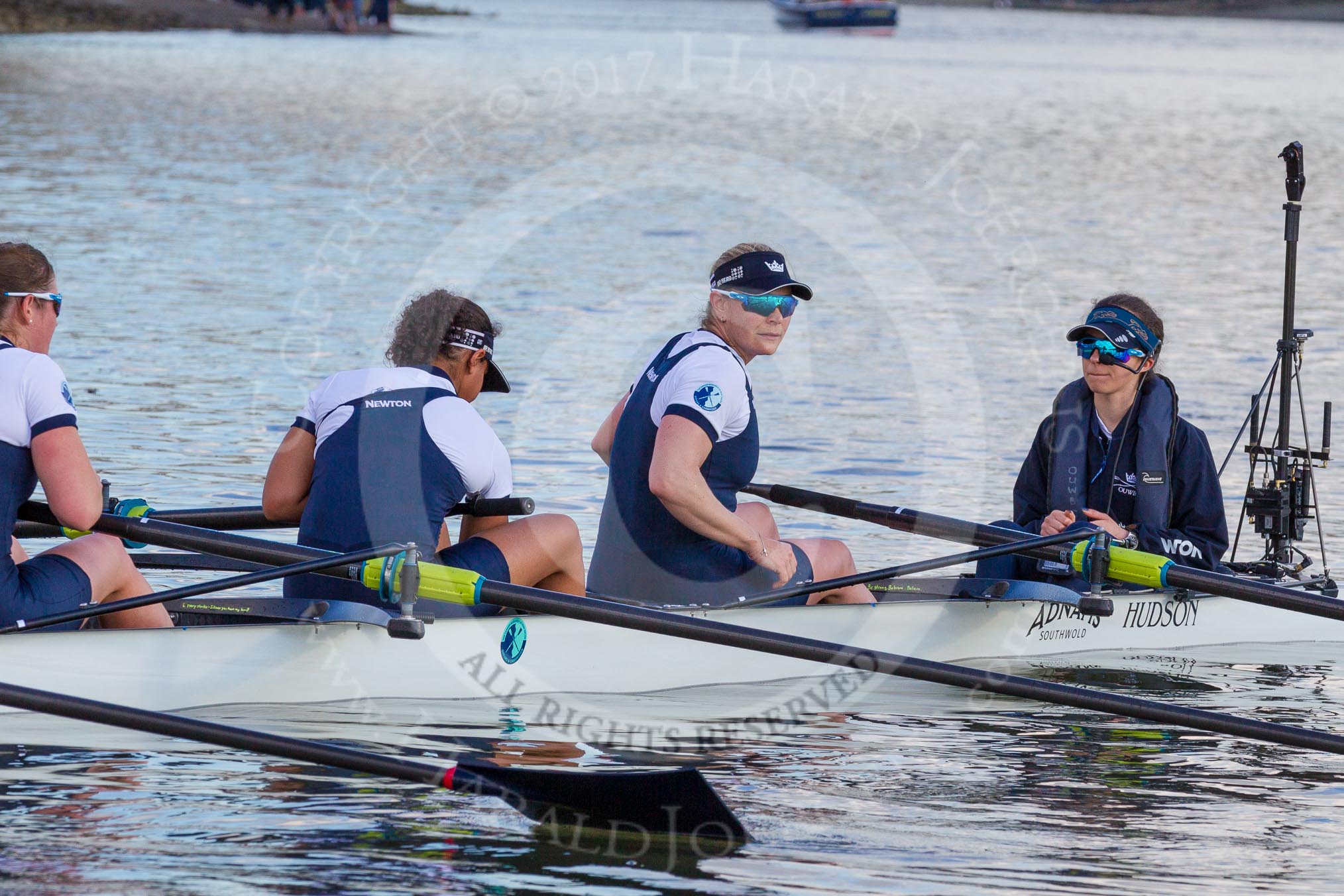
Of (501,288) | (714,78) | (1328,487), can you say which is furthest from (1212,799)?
(714,78)

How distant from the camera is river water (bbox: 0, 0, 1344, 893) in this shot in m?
5.46

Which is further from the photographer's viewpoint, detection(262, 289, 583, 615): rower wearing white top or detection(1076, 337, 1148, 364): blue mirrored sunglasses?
detection(1076, 337, 1148, 364): blue mirrored sunglasses

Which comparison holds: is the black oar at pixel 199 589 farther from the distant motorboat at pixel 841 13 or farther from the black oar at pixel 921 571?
the distant motorboat at pixel 841 13

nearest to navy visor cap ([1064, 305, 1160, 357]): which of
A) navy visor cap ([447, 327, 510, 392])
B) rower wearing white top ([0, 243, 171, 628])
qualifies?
navy visor cap ([447, 327, 510, 392])

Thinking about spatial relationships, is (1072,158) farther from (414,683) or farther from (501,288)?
(414,683)

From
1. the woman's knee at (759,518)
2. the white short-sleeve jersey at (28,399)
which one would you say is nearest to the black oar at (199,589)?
the white short-sleeve jersey at (28,399)

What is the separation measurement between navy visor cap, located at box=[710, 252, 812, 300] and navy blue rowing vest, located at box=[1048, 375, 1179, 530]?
5.08 feet

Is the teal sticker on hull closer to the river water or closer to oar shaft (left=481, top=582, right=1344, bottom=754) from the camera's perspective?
the river water

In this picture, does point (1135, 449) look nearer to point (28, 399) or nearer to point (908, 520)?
point (908, 520)

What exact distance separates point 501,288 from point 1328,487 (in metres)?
9.46

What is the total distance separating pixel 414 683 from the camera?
6.61m

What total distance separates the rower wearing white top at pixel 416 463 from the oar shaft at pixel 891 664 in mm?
546

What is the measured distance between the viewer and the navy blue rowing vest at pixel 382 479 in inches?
242

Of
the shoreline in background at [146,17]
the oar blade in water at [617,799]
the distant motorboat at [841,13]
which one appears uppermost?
the distant motorboat at [841,13]
